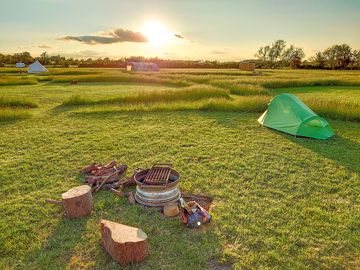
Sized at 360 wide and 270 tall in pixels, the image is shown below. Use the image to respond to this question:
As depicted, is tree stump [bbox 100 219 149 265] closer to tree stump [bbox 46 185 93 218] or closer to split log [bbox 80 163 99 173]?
tree stump [bbox 46 185 93 218]

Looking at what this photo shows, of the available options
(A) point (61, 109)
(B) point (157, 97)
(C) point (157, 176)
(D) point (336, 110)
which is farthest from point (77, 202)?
(D) point (336, 110)

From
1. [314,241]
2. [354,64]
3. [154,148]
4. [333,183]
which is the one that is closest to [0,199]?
[154,148]

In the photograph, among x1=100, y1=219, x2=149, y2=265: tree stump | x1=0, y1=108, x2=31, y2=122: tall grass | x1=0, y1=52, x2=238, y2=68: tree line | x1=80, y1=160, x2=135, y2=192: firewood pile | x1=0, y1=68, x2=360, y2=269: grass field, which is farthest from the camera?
x1=0, y1=52, x2=238, y2=68: tree line

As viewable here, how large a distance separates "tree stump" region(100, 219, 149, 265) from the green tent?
729 cm

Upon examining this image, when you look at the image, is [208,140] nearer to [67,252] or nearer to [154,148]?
[154,148]

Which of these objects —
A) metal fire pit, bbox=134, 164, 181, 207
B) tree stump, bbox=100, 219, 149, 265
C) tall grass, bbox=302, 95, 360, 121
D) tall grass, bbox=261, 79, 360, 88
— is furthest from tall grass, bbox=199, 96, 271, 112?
tall grass, bbox=261, 79, 360, 88

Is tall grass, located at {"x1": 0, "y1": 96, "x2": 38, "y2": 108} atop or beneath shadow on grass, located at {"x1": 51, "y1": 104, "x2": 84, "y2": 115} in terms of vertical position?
atop

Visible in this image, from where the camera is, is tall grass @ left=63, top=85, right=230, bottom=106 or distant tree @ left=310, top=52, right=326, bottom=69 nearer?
tall grass @ left=63, top=85, right=230, bottom=106

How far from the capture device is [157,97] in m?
15.8

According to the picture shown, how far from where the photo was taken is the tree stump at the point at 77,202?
180 inches

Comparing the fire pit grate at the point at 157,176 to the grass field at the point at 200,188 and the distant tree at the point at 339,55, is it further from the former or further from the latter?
the distant tree at the point at 339,55

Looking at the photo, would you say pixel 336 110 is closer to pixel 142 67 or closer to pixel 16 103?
pixel 16 103

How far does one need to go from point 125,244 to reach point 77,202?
1432 mm

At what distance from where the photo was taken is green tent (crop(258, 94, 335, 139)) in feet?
30.8
